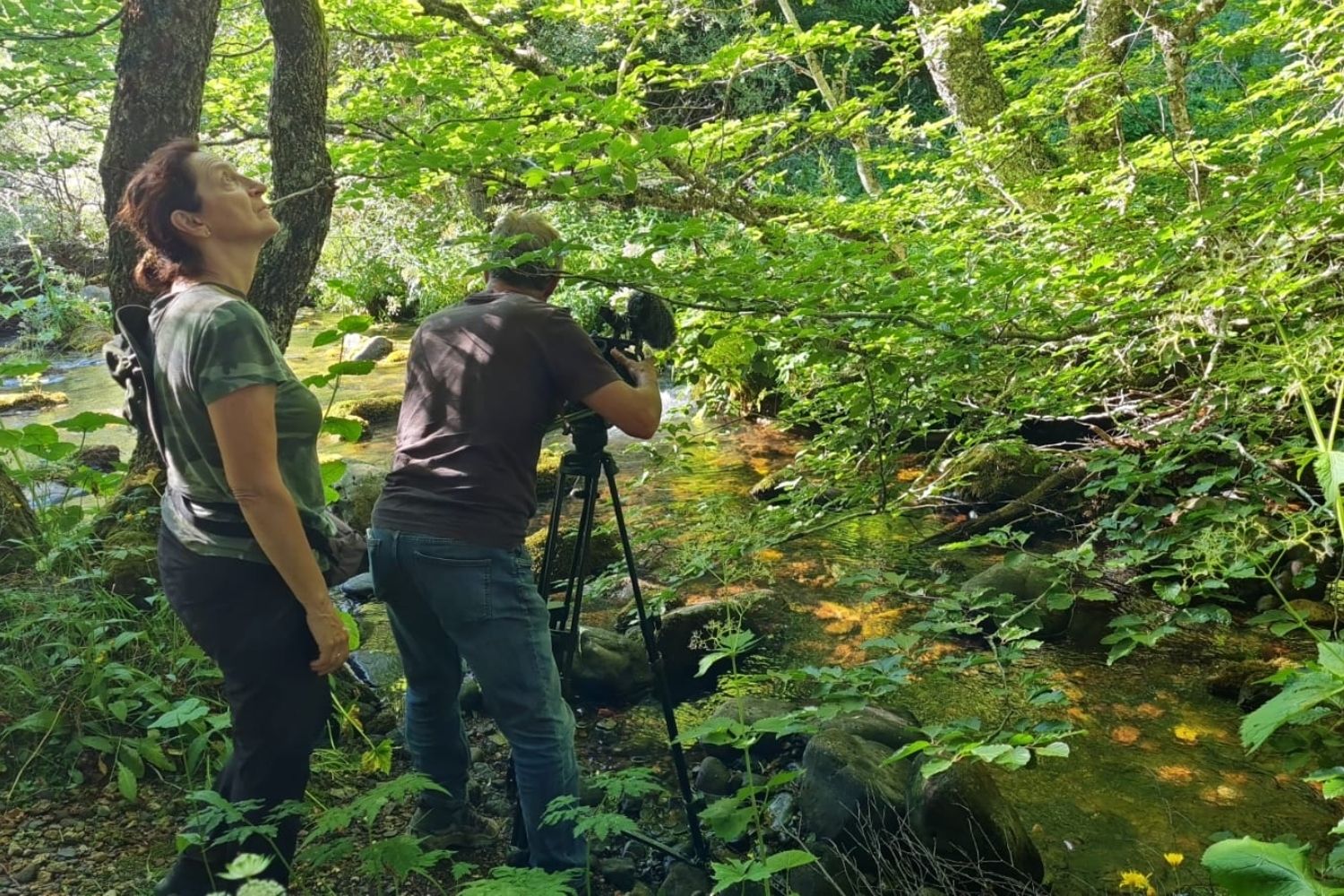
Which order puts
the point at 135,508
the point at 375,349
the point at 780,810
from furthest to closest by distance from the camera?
1. the point at 375,349
2. the point at 135,508
3. the point at 780,810

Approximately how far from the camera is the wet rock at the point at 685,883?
2.25 metres

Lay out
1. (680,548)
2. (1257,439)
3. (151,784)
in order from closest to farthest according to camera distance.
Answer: (151,784)
(1257,439)
(680,548)

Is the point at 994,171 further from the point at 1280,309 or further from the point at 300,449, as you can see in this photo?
the point at 300,449

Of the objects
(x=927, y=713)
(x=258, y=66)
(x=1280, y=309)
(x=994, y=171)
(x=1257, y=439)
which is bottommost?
(x=927, y=713)

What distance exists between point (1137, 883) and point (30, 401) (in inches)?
430

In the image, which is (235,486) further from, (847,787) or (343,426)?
(847,787)

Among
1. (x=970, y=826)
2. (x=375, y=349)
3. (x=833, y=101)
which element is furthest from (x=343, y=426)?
(x=375, y=349)

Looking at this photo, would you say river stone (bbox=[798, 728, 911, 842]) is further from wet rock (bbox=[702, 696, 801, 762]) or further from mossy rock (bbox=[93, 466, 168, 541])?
mossy rock (bbox=[93, 466, 168, 541])

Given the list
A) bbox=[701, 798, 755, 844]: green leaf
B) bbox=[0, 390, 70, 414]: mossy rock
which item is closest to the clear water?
bbox=[701, 798, 755, 844]: green leaf

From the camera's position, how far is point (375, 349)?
1227 centimetres

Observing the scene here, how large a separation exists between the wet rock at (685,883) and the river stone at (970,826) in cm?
57

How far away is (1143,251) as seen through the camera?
3.03 meters

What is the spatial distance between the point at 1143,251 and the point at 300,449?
2.76 meters

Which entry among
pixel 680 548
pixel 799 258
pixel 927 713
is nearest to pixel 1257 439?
pixel 927 713
